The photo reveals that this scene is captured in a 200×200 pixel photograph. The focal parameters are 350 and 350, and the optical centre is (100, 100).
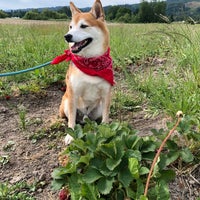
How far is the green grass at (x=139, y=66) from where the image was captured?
3.09m

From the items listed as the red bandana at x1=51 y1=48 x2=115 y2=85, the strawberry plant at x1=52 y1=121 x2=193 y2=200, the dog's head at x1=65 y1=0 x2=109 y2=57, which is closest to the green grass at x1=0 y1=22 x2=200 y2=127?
the red bandana at x1=51 y1=48 x2=115 y2=85

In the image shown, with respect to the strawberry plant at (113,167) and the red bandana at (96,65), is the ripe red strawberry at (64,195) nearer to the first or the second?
the strawberry plant at (113,167)

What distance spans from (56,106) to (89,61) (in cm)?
104

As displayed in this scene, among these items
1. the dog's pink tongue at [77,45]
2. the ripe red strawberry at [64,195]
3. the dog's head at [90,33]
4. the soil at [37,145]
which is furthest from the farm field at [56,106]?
the dog's pink tongue at [77,45]

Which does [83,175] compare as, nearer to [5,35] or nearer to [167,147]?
[167,147]

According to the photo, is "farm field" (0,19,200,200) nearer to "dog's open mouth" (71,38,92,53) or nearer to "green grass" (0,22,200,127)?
"green grass" (0,22,200,127)

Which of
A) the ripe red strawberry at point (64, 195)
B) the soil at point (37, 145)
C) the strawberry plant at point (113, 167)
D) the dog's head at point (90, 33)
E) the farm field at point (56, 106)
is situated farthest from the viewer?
the dog's head at point (90, 33)

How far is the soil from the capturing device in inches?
88.0

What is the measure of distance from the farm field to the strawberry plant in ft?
0.79

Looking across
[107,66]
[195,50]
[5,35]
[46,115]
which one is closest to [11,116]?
[46,115]

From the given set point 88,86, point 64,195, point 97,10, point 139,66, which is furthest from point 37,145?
point 139,66

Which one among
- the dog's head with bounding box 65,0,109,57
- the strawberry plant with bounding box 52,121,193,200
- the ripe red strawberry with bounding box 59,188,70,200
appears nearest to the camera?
the strawberry plant with bounding box 52,121,193,200

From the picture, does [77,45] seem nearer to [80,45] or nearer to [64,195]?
[80,45]

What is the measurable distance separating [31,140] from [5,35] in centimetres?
364
